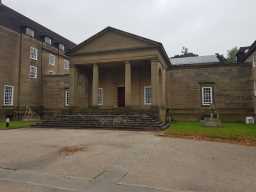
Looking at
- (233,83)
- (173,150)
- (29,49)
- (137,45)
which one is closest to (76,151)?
(173,150)

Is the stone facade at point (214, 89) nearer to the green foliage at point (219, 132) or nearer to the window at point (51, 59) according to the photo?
the green foliage at point (219, 132)

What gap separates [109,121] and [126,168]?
11290mm

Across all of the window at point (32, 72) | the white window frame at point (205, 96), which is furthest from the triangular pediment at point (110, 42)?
the white window frame at point (205, 96)

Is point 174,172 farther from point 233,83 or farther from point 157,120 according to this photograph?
point 233,83

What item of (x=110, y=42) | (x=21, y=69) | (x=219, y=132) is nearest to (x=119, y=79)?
(x=110, y=42)

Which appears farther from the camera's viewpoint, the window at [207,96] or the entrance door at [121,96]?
the entrance door at [121,96]

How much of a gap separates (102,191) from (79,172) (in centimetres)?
149

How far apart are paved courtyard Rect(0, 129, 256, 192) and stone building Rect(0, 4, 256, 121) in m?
10.7

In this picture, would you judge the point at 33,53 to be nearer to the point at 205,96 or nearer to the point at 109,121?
the point at 109,121

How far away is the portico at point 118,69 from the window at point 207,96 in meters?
4.62

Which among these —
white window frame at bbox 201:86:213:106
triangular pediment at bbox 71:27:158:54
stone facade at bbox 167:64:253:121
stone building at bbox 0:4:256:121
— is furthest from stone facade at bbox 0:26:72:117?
white window frame at bbox 201:86:213:106

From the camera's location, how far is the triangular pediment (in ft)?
67.0

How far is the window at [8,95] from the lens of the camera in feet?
78.2

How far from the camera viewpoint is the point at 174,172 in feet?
19.0
